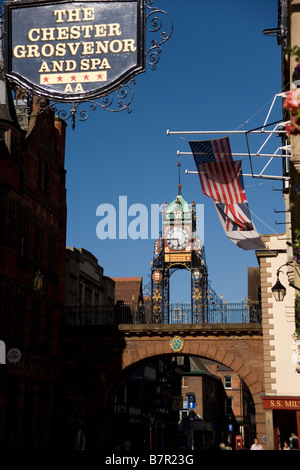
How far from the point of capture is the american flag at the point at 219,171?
21.0 meters

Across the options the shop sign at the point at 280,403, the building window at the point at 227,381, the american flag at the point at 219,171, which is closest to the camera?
the american flag at the point at 219,171

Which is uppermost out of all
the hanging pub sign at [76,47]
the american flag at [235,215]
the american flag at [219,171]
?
the hanging pub sign at [76,47]

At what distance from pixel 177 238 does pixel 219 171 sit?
32710 millimetres

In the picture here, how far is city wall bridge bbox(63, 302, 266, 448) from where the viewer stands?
37812 millimetres

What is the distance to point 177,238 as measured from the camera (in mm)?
53906

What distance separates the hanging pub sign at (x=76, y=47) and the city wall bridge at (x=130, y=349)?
831 inches

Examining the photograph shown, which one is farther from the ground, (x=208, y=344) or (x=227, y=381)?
(x=208, y=344)

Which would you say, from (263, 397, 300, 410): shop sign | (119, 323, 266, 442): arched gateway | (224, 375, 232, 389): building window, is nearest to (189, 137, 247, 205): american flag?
(263, 397, 300, 410): shop sign

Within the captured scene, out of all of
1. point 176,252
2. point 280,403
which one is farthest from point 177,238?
point 280,403

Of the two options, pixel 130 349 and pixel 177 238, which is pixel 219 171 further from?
pixel 177 238

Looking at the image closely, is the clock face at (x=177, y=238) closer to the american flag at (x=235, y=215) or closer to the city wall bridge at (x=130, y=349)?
the city wall bridge at (x=130, y=349)

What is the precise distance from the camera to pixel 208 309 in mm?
38969

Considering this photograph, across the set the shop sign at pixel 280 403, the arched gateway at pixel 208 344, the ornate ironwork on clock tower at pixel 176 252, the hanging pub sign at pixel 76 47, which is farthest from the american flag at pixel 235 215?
the ornate ironwork on clock tower at pixel 176 252

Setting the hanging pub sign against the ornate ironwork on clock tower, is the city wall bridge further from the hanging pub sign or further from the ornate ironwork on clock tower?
the hanging pub sign
